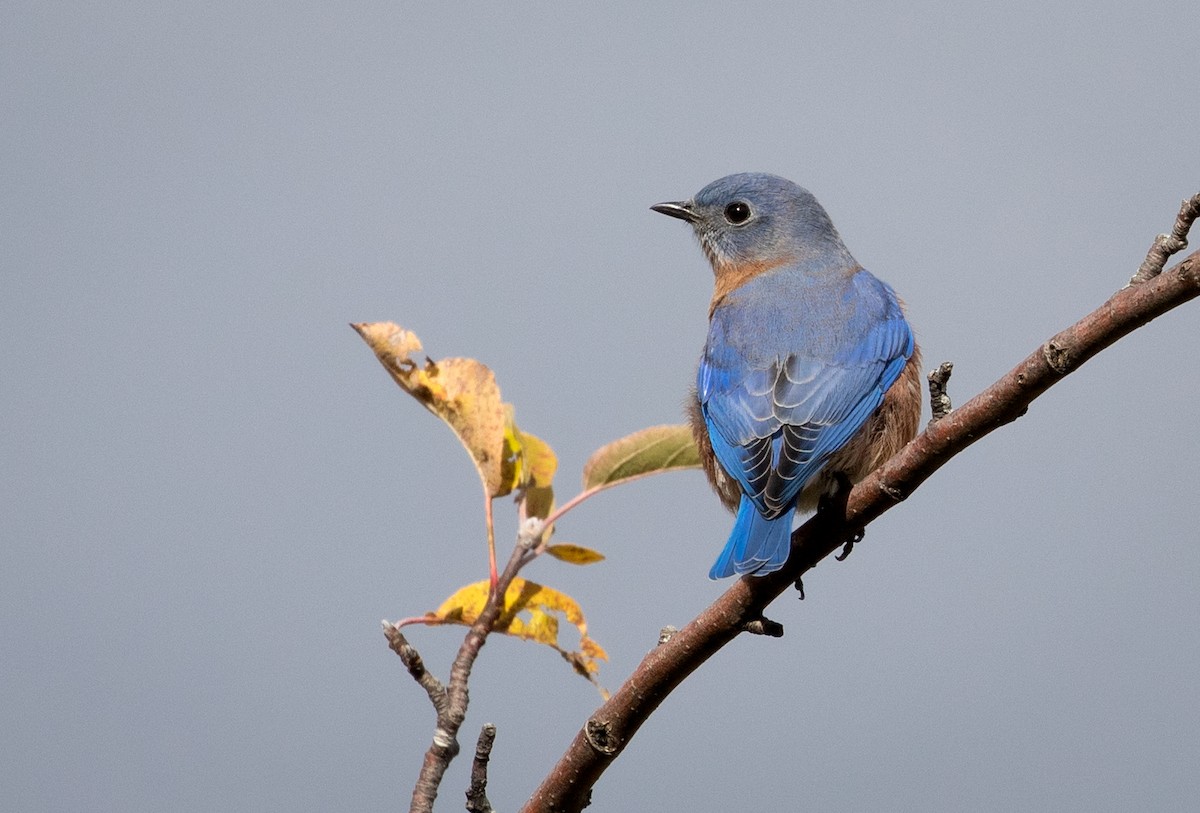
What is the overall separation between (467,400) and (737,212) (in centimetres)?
318

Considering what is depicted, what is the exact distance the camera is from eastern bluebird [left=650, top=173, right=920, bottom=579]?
12.8 ft

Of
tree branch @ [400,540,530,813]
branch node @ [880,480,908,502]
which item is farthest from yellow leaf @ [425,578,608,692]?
branch node @ [880,480,908,502]

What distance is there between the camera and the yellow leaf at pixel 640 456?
3330 mm

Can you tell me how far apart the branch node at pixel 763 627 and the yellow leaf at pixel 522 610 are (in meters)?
0.44

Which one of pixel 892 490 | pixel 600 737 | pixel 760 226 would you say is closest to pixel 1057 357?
pixel 892 490

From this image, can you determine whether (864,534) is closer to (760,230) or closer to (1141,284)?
(1141,284)

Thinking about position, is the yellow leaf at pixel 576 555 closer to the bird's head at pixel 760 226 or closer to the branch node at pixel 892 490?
the branch node at pixel 892 490

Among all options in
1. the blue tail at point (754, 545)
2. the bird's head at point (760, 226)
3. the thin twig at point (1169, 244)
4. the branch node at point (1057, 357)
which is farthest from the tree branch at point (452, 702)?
the bird's head at point (760, 226)

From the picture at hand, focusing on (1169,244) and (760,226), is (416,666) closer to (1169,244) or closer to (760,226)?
(1169,244)

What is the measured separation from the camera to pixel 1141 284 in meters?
2.58

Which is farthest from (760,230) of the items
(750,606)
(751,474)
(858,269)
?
(750,606)

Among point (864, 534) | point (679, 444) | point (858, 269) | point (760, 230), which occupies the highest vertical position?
point (760, 230)

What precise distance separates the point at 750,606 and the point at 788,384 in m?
1.38

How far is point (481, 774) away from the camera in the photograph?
279 centimetres
